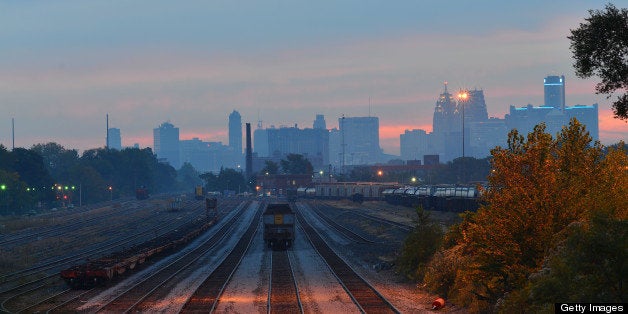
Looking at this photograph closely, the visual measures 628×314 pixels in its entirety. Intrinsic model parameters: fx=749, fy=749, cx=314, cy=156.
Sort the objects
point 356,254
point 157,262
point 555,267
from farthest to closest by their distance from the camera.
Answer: point 356,254 < point 157,262 < point 555,267

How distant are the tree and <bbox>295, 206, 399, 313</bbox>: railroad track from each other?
1131 cm

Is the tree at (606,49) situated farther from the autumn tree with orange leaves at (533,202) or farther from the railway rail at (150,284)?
the railway rail at (150,284)

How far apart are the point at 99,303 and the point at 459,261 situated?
15252 mm

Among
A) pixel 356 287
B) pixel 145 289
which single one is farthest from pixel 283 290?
pixel 145 289

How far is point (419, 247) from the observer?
39344 millimetres

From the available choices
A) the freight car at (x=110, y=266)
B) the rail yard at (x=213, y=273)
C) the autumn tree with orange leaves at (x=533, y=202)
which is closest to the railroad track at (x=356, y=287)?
the rail yard at (x=213, y=273)

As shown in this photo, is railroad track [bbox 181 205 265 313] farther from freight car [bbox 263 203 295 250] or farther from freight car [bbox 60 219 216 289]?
freight car [bbox 60 219 216 289]

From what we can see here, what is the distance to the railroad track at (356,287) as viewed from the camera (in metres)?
29.5

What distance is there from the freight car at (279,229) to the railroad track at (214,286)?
7.83 ft

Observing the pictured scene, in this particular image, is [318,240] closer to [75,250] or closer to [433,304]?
[75,250]

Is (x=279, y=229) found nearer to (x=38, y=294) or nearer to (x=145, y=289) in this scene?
(x=145, y=289)

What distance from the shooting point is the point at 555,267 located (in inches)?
743

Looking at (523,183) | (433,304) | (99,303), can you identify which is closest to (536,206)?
(523,183)

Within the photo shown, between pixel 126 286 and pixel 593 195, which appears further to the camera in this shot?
pixel 126 286
